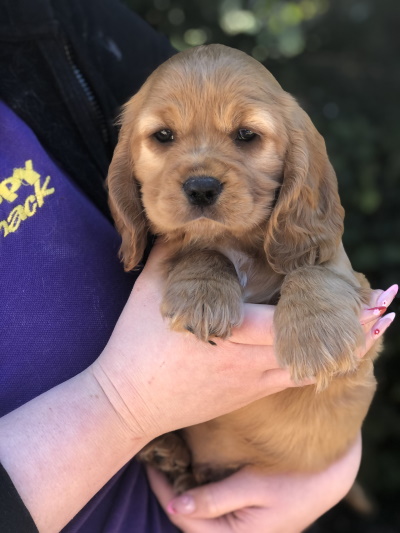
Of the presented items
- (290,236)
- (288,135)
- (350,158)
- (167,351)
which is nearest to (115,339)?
(167,351)

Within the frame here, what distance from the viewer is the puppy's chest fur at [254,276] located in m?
1.97

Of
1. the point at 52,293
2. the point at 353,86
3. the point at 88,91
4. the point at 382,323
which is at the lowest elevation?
the point at 353,86

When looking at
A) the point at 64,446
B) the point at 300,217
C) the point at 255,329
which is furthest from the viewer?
the point at 300,217

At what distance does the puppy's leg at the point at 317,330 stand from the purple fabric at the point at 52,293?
1.80 ft

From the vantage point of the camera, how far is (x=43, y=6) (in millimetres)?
2066

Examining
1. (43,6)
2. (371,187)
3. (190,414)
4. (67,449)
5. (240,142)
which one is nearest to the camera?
(67,449)

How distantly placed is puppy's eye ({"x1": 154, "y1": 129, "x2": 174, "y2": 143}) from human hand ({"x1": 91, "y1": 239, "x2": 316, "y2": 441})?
559 mm

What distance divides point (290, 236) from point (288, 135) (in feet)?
1.04

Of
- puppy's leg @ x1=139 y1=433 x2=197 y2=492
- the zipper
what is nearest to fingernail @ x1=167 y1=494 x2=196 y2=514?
puppy's leg @ x1=139 y1=433 x2=197 y2=492

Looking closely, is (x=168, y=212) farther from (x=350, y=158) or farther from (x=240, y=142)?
(x=350, y=158)

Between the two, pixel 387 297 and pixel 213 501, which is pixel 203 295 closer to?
pixel 387 297

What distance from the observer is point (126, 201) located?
2.09 meters

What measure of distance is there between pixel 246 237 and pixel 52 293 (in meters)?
0.59

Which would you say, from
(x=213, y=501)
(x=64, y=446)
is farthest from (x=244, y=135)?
(x=213, y=501)
